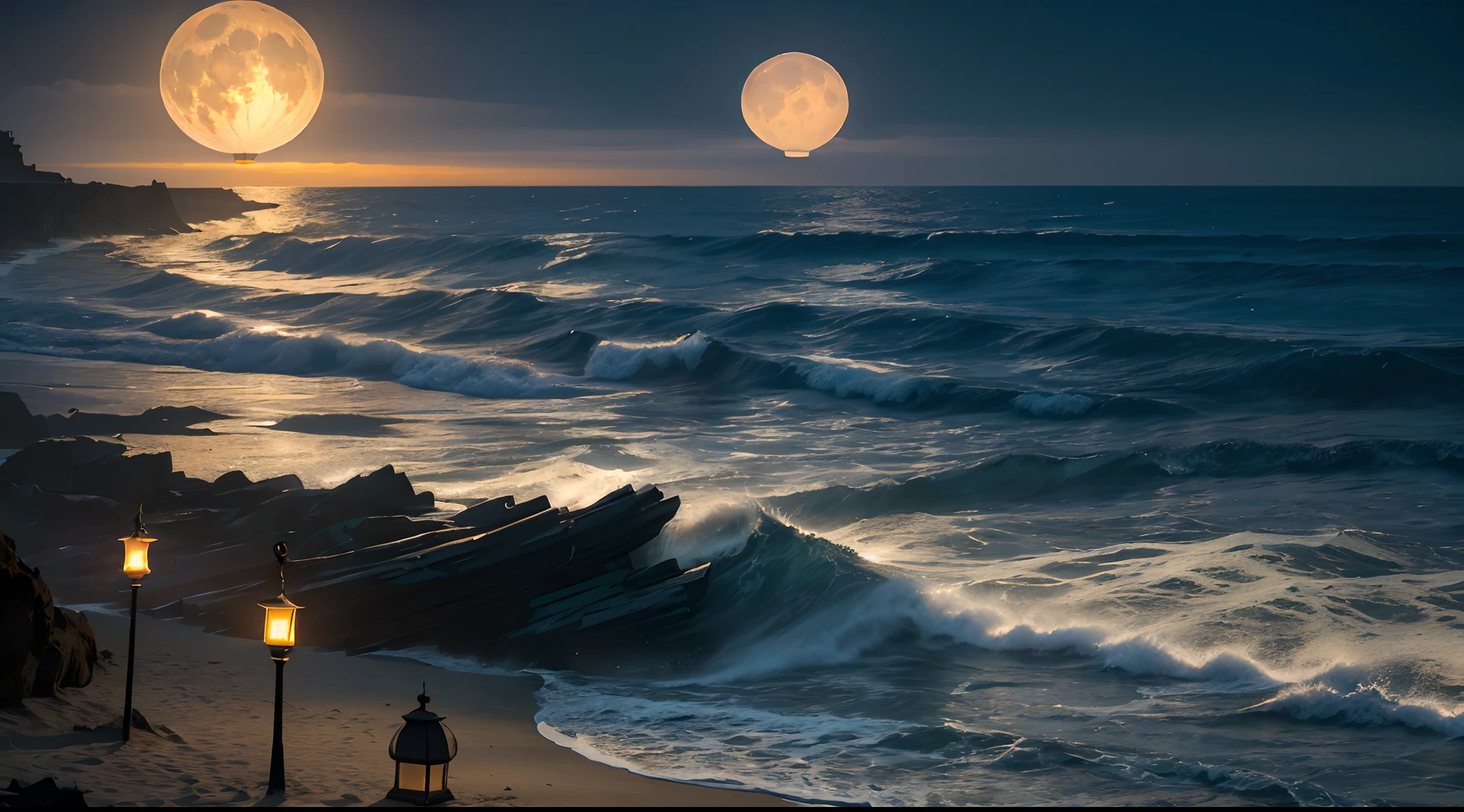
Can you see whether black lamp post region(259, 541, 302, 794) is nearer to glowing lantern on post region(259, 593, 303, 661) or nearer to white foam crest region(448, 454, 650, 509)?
glowing lantern on post region(259, 593, 303, 661)

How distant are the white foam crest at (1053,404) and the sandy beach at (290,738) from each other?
16761 millimetres

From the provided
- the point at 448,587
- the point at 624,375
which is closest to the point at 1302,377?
the point at 624,375

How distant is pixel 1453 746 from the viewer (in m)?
9.57

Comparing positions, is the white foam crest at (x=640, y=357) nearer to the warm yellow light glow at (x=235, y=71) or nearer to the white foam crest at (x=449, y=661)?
the white foam crest at (x=449, y=661)

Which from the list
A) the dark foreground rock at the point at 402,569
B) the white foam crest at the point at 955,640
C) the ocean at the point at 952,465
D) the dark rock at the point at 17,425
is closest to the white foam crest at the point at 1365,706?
the ocean at the point at 952,465

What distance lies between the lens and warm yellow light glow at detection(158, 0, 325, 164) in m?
8.73

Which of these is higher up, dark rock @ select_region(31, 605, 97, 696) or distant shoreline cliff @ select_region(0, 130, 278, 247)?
distant shoreline cliff @ select_region(0, 130, 278, 247)

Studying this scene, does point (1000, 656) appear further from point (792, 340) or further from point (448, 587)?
point (792, 340)

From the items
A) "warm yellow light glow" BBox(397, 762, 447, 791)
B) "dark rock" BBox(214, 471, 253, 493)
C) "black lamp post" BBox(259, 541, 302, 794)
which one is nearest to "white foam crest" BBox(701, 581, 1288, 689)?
"warm yellow light glow" BBox(397, 762, 447, 791)

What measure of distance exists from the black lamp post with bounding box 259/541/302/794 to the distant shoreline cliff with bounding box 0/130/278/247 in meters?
80.2

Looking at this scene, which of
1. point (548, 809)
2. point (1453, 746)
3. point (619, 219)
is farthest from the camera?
point (619, 219)

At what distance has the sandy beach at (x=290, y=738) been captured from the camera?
8273mm

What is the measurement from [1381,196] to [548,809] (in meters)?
130

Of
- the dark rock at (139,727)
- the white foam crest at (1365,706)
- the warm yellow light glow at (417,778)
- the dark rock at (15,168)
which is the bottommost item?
the warm yellow light glow at (417,778)
